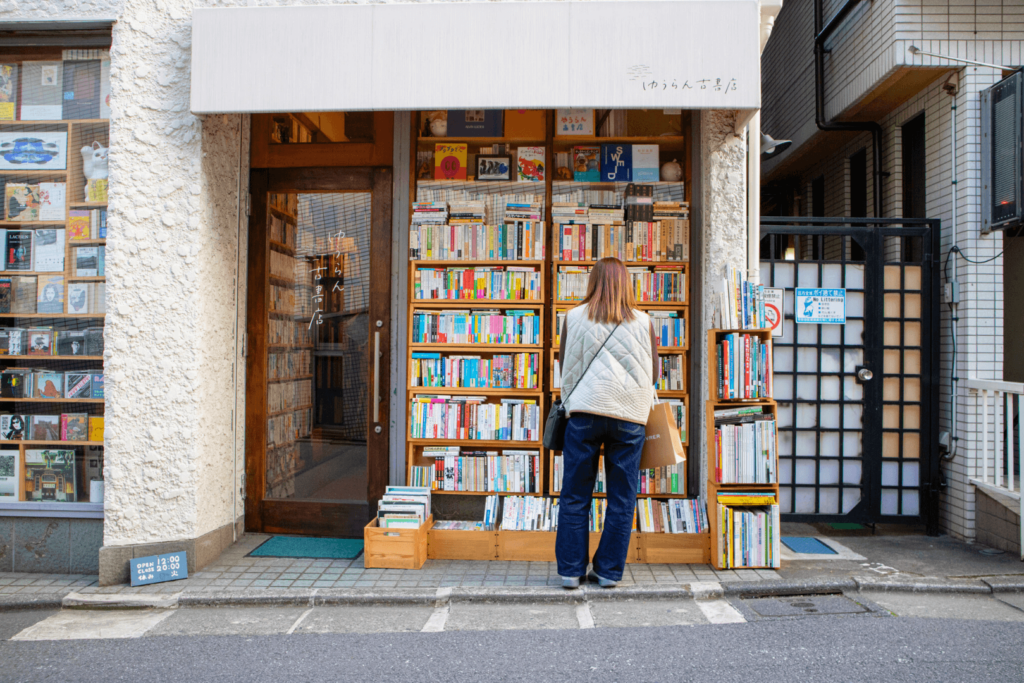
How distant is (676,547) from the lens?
4891 mm

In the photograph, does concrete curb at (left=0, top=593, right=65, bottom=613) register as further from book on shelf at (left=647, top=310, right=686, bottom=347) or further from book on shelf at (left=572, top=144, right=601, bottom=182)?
book on shelf at (left=572, top=144, right=601, bottom=182)

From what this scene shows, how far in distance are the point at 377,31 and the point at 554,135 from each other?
1.74 metres

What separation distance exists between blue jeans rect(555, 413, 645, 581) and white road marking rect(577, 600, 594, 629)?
21 centimetres

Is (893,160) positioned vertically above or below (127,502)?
above

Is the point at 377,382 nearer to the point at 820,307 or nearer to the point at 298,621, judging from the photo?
the point at 298,621

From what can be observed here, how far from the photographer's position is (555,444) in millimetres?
4461

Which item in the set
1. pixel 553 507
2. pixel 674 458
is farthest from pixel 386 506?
pixel 674 458

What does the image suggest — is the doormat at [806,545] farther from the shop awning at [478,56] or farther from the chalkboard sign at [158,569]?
the chalkboard sign at [158,569]

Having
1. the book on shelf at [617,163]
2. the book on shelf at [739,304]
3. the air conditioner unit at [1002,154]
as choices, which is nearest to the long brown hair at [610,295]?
the book on shelf at [739,304]

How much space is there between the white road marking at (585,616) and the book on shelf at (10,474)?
4216mm

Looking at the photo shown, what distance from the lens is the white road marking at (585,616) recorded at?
388 centimetres

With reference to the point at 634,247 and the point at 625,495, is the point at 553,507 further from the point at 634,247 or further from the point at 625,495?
the point at 634,247

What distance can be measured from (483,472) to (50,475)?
3243 millimetres

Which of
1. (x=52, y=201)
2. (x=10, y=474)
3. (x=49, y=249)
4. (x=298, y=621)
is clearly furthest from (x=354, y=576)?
(x=52, y=201)
